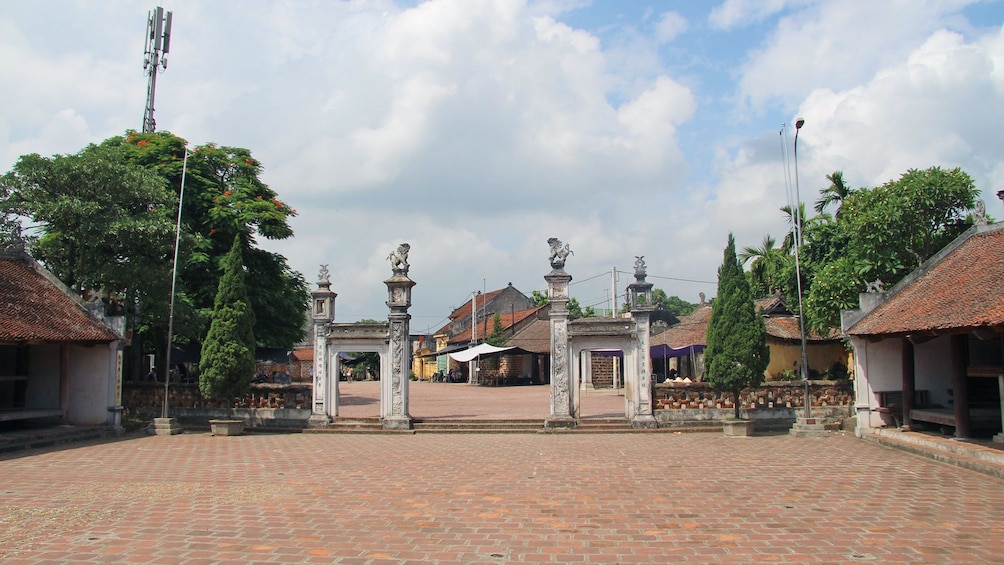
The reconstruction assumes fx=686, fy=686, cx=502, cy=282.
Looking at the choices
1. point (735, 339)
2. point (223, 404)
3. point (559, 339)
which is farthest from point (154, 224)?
point (735, 339)

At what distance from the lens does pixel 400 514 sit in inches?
326

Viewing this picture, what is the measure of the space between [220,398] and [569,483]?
11753mm

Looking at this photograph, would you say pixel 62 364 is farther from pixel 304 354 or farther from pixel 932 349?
pixel 304 354

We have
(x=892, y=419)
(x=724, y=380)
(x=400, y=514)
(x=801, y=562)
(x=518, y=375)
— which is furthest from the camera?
(x=518, y=375)

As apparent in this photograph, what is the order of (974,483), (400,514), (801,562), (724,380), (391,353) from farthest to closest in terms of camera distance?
(391,353) → (724,380) → (974,483) → (400,514) → (801,562)

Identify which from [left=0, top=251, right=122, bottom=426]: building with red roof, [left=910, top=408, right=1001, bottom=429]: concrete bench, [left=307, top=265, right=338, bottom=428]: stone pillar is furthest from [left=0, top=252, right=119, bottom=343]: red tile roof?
[left=910, top=408, right=1001, bottom=429]: concrete bench

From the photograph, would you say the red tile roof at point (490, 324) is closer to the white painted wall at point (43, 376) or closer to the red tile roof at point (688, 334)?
the red tile roof at point (688, 334)

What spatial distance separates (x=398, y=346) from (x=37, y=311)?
329 inches

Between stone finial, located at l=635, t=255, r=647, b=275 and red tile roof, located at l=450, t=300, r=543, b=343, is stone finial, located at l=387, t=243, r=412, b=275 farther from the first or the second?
red tile roof, located at l=450, t=300, r=543, b=343

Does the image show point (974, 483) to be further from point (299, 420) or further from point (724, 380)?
point (299, 420)

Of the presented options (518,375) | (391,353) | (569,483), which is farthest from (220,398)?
(518,375)

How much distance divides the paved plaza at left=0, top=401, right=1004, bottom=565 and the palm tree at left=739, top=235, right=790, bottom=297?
18.0 m

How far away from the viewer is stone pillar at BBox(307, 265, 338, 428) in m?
18.1

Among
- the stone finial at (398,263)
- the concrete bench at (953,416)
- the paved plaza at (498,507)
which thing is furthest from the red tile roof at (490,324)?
the paved plaza at (498,507)
